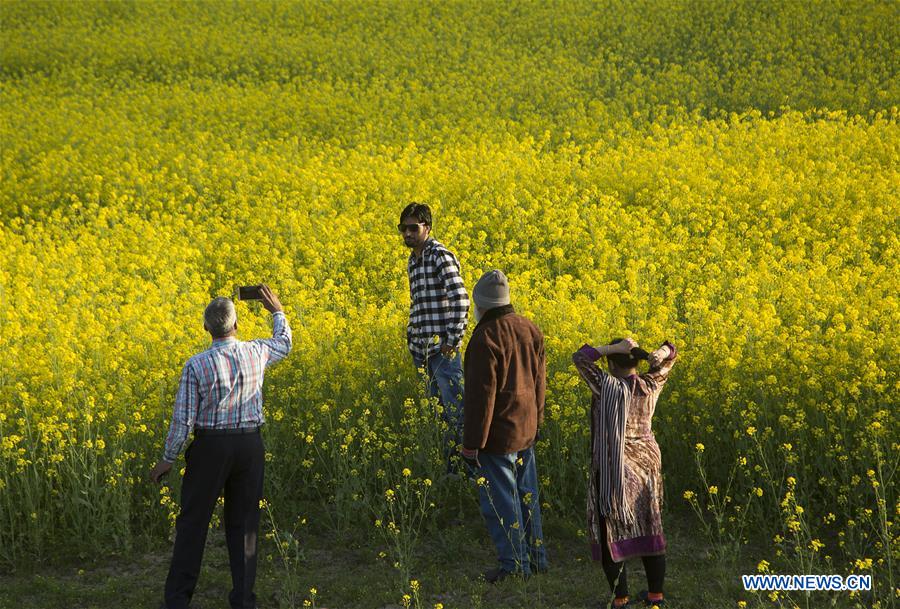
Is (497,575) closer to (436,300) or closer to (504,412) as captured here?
(504,412)

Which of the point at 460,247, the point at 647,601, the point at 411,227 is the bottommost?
the point at 647,601

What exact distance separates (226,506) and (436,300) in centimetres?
218

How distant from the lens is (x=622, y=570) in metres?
5.15

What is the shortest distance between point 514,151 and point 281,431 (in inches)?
460

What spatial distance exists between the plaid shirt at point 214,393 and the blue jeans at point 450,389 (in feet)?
6.16

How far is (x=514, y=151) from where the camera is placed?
716 inches

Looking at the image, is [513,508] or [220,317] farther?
[513,508]

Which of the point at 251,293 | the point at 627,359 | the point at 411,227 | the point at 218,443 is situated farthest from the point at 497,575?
the point at 411,227

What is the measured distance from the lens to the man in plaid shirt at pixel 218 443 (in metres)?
5.08

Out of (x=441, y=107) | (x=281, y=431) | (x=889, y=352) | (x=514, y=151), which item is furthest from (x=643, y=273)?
(x=441, y=107)

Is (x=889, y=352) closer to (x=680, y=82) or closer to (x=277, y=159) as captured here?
(x=277, y=159)

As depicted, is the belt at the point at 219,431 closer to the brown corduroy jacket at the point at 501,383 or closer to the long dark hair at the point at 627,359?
the brown corduroy jacket at the point at 501,383

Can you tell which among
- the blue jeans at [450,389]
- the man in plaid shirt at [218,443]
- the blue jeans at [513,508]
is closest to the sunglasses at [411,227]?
the blue jeans at [450,389]

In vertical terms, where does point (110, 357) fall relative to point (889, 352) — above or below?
above
